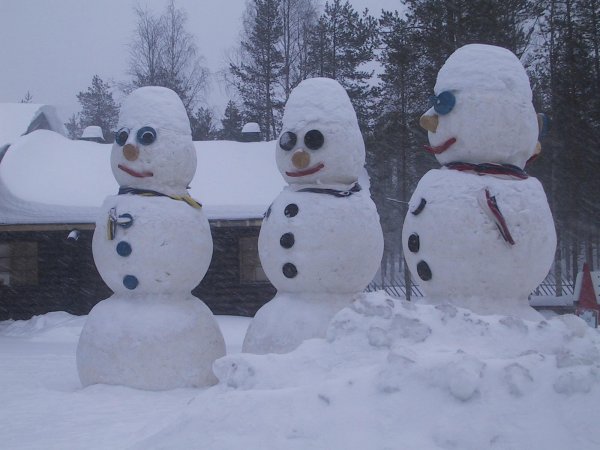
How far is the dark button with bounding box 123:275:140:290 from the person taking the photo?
697cm

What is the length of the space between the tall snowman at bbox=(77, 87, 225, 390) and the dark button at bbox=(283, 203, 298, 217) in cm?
113

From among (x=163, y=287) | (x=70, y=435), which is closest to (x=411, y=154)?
(x=163, y=287)

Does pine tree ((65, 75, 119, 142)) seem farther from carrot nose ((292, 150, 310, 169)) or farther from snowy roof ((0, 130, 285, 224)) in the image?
carrot nose ((292, 150, 310, 169))

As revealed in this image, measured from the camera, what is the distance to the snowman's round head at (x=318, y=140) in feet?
22.0

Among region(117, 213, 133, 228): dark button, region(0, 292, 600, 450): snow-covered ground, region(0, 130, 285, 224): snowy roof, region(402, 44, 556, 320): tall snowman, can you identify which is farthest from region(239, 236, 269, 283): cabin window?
region(0, 292, 600, 450): snow-covered ground

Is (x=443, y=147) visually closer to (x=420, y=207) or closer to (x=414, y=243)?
(x=420, y=207)

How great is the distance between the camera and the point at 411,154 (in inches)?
845

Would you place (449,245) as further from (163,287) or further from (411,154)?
(411,154)

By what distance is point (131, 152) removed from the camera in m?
7.03

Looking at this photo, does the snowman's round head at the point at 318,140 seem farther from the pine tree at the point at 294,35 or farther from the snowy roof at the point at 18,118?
the pine tree at the point at 294,35

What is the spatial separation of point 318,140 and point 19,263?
32.5 ft

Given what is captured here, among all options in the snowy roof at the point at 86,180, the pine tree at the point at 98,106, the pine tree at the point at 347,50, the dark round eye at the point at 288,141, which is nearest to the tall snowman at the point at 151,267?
the dark round eye at the point at 288,141

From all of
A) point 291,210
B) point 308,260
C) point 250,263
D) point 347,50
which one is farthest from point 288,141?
point 347,50

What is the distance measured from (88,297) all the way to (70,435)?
899 cm
